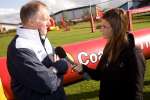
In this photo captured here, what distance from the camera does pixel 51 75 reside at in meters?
3.57

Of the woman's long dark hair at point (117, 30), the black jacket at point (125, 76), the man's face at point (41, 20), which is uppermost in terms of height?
the man's face at point (41, 20)

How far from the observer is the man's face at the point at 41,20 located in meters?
3.57

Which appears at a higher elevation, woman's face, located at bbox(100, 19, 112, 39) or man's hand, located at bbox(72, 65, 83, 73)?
woman's face, located at bbox(100, 19, 112, 39)

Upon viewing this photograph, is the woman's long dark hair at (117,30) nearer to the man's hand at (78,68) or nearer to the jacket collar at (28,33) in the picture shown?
the man's hand at (78,68)

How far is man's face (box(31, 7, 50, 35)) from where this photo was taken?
3.57 m

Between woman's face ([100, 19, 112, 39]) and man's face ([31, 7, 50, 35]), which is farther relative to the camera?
woman's face ([100, 19, 112, 39])

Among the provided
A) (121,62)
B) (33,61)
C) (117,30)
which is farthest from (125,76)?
(33,61)

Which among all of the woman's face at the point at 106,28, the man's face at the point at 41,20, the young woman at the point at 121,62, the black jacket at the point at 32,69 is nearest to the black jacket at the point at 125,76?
the young woman at the point at 121,62

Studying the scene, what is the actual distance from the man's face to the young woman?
0.77 metres

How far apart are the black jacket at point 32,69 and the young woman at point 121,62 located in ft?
2.08

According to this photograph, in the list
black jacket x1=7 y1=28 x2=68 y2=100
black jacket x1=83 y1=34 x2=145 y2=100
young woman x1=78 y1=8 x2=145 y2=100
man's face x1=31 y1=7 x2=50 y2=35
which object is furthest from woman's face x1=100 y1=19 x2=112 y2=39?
man's face x1=31 y1=7 x2=50 y2=35

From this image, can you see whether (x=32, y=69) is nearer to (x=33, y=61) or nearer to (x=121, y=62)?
(x=33, y=61)

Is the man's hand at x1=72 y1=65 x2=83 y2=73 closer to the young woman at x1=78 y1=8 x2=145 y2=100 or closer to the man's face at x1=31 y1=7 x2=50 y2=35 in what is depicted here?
the young woman at x1=78 y1=8 x2=145 y2=100

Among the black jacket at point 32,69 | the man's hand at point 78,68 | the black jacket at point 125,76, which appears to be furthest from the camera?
the man's hand at point 78,68
